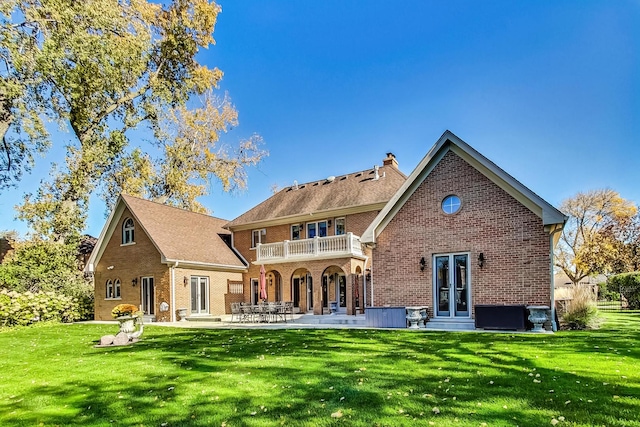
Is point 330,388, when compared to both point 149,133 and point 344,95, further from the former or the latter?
point 149,133

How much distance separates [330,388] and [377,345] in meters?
4.26

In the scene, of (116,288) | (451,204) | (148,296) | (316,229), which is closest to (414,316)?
(451,204)

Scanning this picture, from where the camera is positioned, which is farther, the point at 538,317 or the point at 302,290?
the point at 302,290

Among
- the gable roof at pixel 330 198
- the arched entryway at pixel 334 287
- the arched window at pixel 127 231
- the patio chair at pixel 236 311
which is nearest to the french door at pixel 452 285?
the gable roof at pixel 330 198

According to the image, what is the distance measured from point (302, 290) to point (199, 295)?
18.5ft

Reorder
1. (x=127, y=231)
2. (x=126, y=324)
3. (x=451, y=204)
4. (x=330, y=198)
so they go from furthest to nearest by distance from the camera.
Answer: (x=330, y=198), (x=127, y=231), (x=451, y=204), (x=126, y=324)

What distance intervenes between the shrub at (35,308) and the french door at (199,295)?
695 centimetres

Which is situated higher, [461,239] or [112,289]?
[461,239]

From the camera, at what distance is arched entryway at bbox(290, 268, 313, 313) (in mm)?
22703

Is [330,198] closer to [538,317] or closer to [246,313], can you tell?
[246,313]

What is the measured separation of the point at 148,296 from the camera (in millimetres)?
21094

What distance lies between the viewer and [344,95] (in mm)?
22875

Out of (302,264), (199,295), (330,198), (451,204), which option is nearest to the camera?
(451,204)

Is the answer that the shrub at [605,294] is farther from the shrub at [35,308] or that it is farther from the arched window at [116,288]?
the shrub at [35,308]
